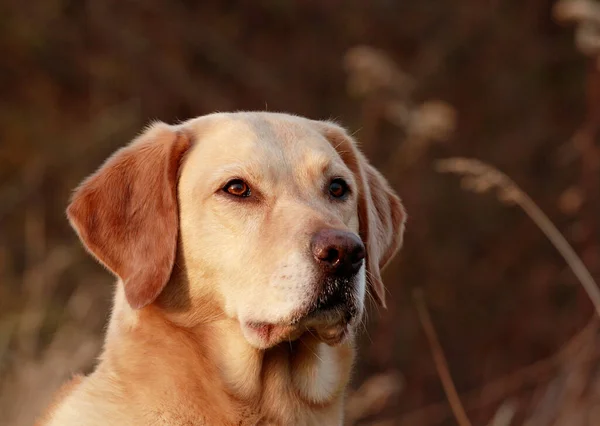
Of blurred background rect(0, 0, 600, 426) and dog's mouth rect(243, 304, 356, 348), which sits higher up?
dog's mouth rect(243, 304, 356, 348)

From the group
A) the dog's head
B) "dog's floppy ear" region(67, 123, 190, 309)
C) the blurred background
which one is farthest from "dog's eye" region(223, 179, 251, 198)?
the blurred background

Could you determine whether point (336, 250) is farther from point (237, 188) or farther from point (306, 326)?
point (237, 188)

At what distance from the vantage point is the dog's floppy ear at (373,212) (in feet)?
12.6

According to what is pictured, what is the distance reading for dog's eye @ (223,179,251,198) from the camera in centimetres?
346

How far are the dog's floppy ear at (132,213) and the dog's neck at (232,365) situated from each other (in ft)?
0.52

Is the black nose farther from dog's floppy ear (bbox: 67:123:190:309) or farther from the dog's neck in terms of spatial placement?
dog's floppy ear (bbox: 67:123:190:309)

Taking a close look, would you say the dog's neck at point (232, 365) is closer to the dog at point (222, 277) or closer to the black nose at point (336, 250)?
the dog at point (222, 277)

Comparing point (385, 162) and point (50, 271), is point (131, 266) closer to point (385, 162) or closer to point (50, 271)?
point (50, 271)

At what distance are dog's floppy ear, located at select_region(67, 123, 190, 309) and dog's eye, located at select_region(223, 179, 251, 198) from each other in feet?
0.66

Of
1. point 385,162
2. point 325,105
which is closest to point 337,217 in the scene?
point 385,162

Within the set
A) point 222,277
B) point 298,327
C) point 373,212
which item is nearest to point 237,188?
point 222,277

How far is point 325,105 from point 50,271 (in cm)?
542

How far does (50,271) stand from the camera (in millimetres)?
7367

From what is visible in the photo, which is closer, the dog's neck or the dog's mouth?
the dog's mouth
